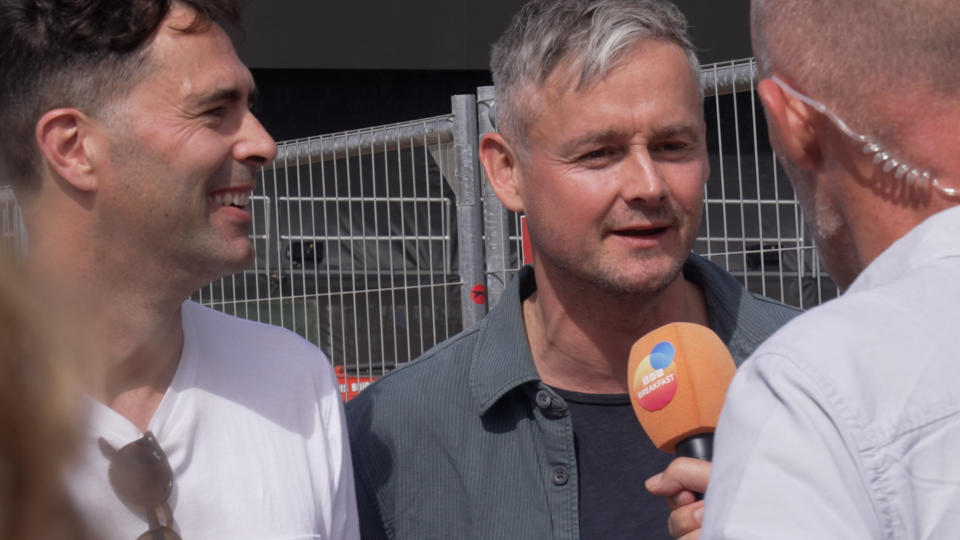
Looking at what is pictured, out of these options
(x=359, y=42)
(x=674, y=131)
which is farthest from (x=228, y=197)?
(x=359, y=42)

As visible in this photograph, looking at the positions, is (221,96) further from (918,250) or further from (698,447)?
(918,250)

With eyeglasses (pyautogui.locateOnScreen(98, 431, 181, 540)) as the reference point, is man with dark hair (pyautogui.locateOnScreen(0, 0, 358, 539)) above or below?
above

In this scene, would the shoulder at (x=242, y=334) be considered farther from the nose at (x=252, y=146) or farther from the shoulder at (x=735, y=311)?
the shoulder at (x=735, y=311)

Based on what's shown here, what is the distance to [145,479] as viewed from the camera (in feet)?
6.70

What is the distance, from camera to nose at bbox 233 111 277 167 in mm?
2275

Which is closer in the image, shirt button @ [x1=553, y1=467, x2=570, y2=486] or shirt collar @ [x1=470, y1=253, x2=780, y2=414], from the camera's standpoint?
shirt button @ [x1=553, y1=467, x2=570, y2=486]

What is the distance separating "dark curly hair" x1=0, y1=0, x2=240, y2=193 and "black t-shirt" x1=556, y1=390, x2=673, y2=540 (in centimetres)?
104

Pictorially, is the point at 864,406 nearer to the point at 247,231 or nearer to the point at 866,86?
the point at 866,86

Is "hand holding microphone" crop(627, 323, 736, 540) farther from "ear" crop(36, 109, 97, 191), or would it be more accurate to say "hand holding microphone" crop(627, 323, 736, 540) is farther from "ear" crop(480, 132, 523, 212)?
"ear" crop(36, 109, 97, 191)

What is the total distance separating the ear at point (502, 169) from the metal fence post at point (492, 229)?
1003 millimetres

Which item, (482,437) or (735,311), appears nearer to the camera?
(482,437)

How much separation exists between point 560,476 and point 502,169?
717 mm

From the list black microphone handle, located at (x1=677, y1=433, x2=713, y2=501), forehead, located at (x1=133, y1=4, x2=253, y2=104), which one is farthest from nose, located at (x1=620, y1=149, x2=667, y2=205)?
forehead, located at (x1=133, y1=4, x2=253, y2=104)

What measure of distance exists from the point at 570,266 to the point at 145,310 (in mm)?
809
